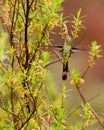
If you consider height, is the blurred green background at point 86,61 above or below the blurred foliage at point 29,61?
below

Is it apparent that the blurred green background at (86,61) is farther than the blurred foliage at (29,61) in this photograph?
Yes

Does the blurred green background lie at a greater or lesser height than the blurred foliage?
lesser

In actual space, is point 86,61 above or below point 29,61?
below

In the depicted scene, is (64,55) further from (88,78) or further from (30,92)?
(88,78)

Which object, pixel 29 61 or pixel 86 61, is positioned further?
pixel 86 61

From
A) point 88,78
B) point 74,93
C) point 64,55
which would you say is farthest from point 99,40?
point 64,55

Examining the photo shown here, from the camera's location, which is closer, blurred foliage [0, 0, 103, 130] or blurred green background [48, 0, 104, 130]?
blurred foliage [0, 0, 103, 130]

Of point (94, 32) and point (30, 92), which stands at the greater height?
point (30, 92)

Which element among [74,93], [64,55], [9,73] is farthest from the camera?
[74,93]
